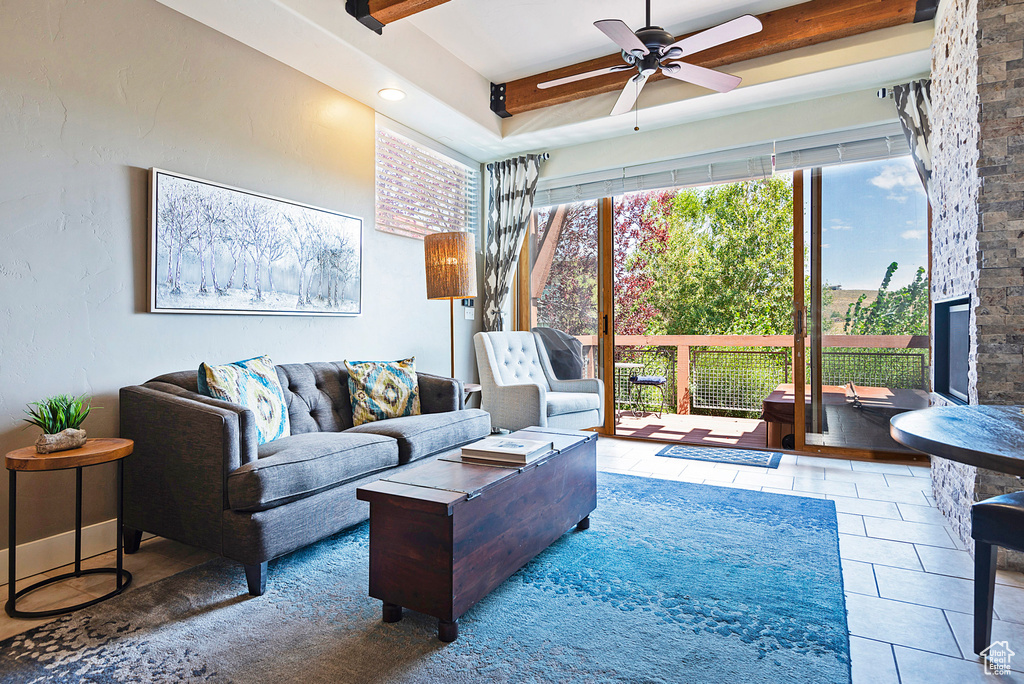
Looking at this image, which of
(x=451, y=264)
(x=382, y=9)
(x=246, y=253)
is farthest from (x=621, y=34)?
(x=246, y=253)

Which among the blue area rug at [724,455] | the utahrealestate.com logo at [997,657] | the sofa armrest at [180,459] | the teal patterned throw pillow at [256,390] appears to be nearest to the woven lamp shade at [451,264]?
the teal patterned throw pillow at [256,390]

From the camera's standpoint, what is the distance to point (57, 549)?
7.61 feet

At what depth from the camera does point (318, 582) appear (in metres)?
2.12

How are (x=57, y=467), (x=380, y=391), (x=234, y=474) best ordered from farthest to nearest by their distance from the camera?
1. (x=380, y=391)
2. (x=234, y=474)
3. (x=57, y=467)

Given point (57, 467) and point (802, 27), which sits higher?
point (802, 27)

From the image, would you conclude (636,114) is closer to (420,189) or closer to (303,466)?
(420,189)

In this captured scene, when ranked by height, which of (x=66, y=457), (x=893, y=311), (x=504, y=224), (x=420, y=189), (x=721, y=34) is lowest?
(x=66, y=457)

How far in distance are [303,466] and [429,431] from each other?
0.83m

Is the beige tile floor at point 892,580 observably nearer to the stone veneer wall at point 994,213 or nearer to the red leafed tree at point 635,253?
the stone veneer wall at point 994,213

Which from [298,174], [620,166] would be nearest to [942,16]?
[620,166]

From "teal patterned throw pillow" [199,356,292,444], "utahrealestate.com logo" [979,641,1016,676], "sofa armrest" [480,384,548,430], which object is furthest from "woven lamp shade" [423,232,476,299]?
"utahrealestate.com logo" [979,641,1016,676]

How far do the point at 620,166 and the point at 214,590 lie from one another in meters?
4.16

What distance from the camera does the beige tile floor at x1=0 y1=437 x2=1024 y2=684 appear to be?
1600 millimetres

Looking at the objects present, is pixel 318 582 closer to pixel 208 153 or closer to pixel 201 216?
pixel 201 216
